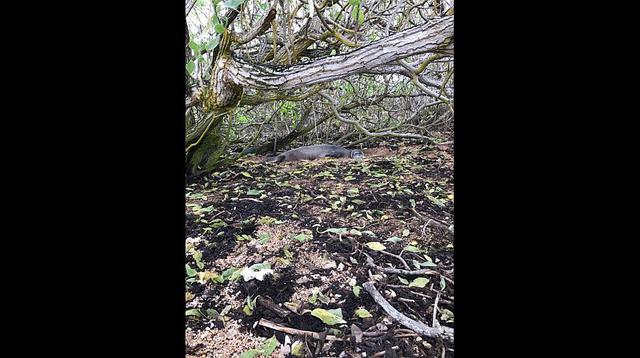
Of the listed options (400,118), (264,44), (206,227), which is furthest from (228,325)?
(400,118)

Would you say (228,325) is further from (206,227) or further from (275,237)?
(206,227)

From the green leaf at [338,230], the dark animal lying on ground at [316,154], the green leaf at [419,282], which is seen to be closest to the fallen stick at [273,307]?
the green leaf at [419,282]

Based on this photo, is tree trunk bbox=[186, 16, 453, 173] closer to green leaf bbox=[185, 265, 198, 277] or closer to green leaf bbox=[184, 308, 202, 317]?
green leaf bbox=[185, 265, 198, 277]

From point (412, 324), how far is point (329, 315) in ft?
0.73

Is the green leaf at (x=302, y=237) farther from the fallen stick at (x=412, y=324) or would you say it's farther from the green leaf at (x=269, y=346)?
the green leaf at (x=269, y=346)

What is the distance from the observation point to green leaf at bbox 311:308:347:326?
1.10 metres

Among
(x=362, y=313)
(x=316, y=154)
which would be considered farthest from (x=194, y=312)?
(x=316, y=154)

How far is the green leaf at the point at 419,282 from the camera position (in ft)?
4.24

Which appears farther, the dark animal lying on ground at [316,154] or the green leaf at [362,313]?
the dark animal lying on ground at [316,154]

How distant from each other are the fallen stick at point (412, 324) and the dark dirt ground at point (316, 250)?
0.02m

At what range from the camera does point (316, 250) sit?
61.2 inches
